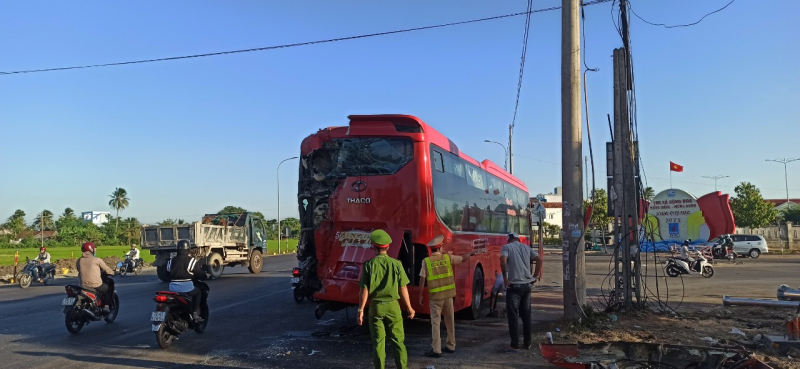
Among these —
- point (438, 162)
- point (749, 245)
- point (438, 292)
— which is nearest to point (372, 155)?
point (438, 162)

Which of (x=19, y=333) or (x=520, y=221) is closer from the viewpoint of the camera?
(x=19, y=333)

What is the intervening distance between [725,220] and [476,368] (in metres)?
33.7

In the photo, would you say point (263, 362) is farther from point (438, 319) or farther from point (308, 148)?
point (308, 148)

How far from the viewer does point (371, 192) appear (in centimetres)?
918

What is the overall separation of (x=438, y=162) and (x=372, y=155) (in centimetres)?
115

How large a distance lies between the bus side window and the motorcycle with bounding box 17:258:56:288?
17893 mm

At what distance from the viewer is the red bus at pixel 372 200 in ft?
29.4

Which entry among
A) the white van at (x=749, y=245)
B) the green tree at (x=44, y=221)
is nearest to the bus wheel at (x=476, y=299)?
the white van at (x=749, y=245)

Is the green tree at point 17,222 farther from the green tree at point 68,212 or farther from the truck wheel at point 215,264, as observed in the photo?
the truck wheel at point 215,264

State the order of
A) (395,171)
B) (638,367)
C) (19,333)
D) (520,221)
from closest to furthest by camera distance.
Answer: (638,367) → (395,171) → (19,333) → (520,221)

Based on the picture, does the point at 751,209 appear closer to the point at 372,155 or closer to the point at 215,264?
the point at 215,264

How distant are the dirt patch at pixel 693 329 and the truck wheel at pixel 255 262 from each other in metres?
17.9

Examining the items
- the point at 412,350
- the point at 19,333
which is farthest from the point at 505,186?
the point at 19,333

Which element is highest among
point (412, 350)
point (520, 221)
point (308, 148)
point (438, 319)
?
point (308, 148)
